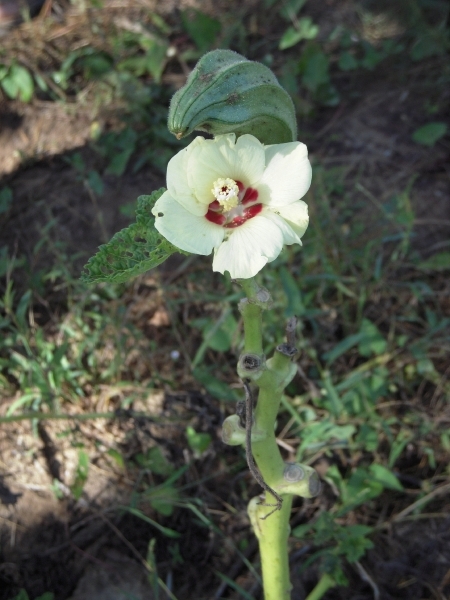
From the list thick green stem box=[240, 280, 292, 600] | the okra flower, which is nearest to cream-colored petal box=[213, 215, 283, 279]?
the okra flower

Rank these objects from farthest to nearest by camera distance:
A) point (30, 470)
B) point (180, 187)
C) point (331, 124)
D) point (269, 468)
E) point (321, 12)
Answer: point (321, 12) → point (331, 124) → point (30, 470) → point (269, 468) → point (180, 187)

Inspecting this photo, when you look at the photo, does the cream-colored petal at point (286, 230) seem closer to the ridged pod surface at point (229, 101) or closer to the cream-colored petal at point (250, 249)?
the cream-colored petal at point (250, 249)

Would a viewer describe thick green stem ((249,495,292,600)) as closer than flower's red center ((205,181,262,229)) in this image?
No

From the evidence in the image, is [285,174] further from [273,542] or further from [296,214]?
[273,542]

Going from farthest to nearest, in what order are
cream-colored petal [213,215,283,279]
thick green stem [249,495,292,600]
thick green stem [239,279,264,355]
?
thick green stem [249,495,292,600] → thick green stem [239,279,264,355] → cream-colored petal [213,215,283,279]

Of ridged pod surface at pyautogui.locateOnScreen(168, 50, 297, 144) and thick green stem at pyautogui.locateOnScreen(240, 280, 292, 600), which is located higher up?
ridged pod surface at pyautogui.locateOnScreen(168, 50, 297, 144)

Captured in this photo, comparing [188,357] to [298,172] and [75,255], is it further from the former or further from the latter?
[298,172]

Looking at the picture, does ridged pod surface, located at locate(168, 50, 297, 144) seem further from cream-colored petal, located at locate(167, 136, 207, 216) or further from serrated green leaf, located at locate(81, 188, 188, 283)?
serrated green leaf, located at locate(81, 188, 188, 283)

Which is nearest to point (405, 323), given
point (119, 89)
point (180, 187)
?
point (180, 187)
